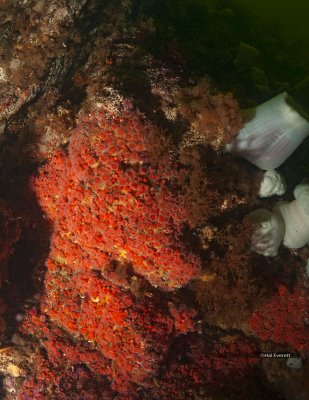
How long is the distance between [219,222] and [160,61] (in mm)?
2529

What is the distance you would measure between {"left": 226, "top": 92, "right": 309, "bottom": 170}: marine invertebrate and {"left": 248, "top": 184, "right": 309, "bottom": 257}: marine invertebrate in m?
0.77

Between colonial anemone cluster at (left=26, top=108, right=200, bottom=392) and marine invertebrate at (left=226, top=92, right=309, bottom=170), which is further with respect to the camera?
marine invertebrate at (left=226, top=92, right=309, bottom=170)

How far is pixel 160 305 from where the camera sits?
15.5 ft

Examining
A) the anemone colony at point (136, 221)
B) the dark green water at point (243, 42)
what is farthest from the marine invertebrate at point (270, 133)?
the dark green water at point (243, 42)

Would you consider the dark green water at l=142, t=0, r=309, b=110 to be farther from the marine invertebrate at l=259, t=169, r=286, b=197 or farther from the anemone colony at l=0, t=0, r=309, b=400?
the marine invertebrate at l=259, t=169, r=286, b=197

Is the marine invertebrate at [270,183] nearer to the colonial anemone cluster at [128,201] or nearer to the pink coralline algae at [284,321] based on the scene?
the pink coralline algae at [284,321]

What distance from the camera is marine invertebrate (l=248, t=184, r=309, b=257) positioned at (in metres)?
5.40

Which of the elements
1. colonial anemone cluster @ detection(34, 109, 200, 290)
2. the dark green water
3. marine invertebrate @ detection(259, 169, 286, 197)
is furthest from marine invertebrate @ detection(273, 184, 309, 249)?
colonial anemone cluster @ detection(34, 109, 200, 290)

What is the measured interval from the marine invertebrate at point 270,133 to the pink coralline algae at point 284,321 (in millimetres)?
2178

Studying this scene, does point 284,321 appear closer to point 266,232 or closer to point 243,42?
point 266,232

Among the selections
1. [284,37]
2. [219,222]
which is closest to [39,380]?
[219,222]

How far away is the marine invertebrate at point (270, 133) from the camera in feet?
16.1

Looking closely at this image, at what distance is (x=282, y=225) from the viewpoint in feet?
18.7

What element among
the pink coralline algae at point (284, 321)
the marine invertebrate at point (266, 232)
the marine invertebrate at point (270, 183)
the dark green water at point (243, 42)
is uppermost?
the dark green water at point (243, 42)
